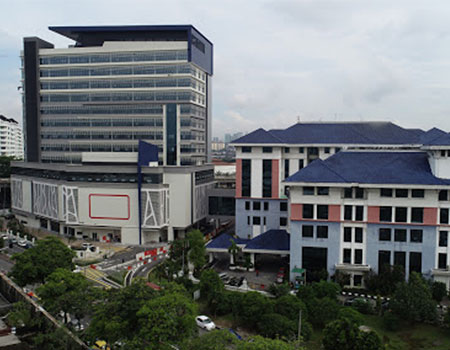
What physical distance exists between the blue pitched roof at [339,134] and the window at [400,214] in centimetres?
1805

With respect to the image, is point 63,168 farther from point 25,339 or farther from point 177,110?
point 25,339

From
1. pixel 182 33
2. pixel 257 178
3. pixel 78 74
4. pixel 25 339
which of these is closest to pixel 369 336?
pixel 25 339

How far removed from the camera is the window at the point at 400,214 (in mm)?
45278

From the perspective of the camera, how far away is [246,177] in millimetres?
62219

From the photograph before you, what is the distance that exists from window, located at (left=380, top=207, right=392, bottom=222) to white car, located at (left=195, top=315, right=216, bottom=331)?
2216cm

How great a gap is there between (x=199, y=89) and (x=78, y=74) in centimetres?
2333

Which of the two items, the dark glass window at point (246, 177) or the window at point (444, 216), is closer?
the window at point (444, 216)

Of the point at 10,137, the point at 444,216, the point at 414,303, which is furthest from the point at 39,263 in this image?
the point at 10,137

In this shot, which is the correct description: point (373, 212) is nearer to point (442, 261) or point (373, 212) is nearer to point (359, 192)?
point (359, 192)

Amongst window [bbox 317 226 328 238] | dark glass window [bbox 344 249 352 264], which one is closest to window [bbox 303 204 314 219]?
window [bbox 317 226 328 238]

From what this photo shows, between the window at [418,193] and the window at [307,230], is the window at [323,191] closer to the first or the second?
the window at [307,230]

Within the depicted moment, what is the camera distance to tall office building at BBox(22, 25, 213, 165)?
2970 inches

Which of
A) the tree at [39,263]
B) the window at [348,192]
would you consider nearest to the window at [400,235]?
the window at [348,192]

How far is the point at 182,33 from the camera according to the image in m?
76.7
